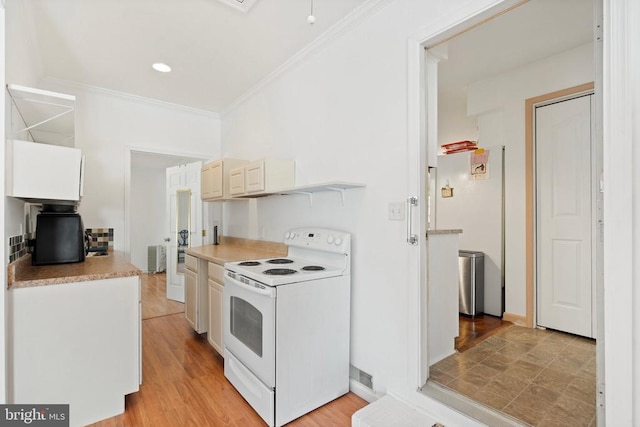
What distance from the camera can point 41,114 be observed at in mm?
2113

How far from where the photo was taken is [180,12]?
2.15 m

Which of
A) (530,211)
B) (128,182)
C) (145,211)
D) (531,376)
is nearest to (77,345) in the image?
(128,182)

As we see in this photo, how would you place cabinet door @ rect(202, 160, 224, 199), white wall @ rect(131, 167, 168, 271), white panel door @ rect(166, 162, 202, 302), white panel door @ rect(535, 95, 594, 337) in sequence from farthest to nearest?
white wall @ rect(131, 167, 168, 271) → white panel door @ rect(166, 162, 202, 302) → cabinet door @ rect(202, 160, 224, 199) → white panel door @ rect(535, 95, 594, 337)

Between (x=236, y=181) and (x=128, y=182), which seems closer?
(x=236, y=181)

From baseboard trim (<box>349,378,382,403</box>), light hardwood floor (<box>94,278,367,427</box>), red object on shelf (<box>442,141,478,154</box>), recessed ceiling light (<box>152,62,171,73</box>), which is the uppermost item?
recessed ceiling light (<box>152,62,171,73</box>)

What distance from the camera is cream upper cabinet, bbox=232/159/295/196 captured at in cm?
270

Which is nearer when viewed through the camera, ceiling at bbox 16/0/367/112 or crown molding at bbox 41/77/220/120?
ceiling at bbox 16/0/367/112

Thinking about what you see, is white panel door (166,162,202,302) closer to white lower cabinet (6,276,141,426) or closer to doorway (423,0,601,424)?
white lower cabinet (6,276,141,426)

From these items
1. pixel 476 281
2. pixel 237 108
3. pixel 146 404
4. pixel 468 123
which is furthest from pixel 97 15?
pixel 468 123

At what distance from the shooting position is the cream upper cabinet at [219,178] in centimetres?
338

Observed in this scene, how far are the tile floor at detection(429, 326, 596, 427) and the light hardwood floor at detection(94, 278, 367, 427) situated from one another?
71cm

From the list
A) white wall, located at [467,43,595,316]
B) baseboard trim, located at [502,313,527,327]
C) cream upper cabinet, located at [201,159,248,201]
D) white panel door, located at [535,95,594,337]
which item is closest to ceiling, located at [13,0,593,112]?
white wall, located at [467,43,595,316]

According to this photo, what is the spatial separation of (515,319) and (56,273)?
150 inches

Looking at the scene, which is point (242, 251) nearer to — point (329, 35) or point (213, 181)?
point (213, 181)
